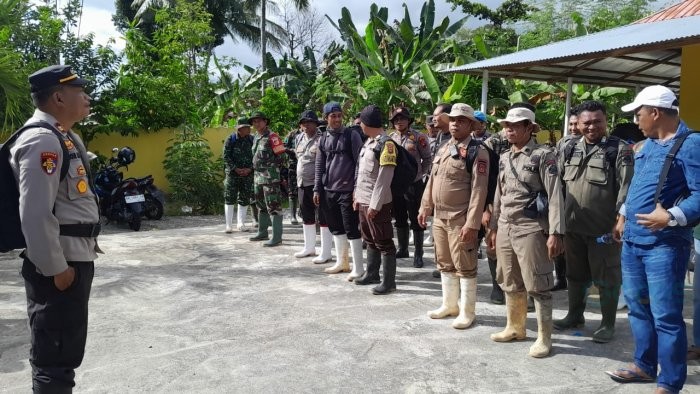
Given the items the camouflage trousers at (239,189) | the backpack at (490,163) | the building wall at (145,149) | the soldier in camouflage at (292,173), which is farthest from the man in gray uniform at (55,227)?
the building wall at (145,149)

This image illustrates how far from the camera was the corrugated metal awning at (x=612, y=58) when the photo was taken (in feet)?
20.9

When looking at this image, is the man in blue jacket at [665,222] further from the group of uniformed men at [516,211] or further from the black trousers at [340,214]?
the black trousers at [340,214]

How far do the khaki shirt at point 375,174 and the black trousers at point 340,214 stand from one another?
0.41 metres

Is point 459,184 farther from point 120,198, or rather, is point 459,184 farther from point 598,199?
point 120,198

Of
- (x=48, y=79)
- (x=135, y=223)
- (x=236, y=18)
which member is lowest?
(x=135, y=223)

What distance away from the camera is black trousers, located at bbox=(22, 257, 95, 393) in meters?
2.68

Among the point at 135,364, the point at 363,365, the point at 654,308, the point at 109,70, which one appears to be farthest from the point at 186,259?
the point at 109,70

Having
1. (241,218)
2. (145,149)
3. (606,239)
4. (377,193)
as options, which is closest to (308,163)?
(377,193)

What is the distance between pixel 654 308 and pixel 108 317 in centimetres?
430

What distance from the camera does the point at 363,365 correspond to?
3934mm

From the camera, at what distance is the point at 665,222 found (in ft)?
10.2

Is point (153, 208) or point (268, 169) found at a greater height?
point (268, 169)

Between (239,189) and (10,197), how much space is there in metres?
6.46

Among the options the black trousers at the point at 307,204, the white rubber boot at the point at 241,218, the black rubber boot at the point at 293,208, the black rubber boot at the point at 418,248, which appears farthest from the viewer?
the black rubber boot at the point at 293,208
